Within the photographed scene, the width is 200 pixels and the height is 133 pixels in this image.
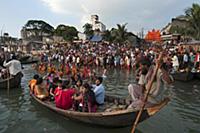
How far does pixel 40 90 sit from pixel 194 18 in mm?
28258

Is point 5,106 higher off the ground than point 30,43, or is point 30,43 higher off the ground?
point 30,43

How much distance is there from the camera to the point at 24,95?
1375 centimetres

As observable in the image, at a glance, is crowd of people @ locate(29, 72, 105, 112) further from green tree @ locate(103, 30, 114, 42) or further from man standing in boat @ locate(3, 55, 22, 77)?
green tree @ locate(103, 30, 114, 42)

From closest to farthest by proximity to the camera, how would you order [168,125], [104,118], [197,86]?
[104,118]
[168,125]
[197,86]

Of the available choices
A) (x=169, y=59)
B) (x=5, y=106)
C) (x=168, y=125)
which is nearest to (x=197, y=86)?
(x=169, y=59)

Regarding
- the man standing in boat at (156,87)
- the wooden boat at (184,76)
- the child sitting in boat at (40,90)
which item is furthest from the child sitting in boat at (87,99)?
the wooden boat at (184,76)

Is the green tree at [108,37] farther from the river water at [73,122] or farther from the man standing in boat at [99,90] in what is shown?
the man standing in boat at [99,90]

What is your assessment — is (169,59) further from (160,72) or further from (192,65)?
(160,72)

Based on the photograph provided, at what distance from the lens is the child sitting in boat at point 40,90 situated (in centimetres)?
1036

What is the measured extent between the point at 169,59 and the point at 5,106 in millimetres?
13360

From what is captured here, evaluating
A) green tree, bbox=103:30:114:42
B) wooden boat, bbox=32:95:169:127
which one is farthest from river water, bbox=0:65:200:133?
green tree, bbox=103:30:114:42

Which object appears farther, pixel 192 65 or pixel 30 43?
pixel 30 43

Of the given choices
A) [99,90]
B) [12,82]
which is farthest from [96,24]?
[99,90]

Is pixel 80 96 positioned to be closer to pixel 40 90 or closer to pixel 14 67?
pixel 40 90
